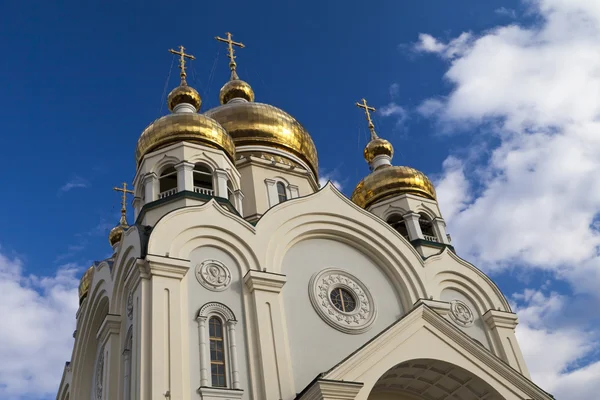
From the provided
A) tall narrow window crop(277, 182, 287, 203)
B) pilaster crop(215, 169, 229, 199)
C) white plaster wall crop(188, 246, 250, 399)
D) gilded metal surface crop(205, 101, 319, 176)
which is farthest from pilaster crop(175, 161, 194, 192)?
gilded metal surface crop(205, 101, 319, 176)

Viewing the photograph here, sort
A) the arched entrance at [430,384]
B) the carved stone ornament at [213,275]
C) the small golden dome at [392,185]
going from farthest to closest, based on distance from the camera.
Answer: the small golden dome at [392,185], the carved stone ornament at [213,275], the arched entrance at [430,384]

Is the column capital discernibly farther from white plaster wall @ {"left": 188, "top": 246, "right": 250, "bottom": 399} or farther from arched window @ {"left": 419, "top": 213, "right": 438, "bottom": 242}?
arched window @ {"left": 419, "top": 213, "right": 438, "bottom": 242}

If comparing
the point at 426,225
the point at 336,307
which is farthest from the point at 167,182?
the point at 426,225

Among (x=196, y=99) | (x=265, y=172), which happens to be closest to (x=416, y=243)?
(x=265, y=172)

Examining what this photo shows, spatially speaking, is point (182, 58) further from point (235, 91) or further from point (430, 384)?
point (430, 384)

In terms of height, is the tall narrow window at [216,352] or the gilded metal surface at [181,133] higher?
the gilded metal surface at [181,133]

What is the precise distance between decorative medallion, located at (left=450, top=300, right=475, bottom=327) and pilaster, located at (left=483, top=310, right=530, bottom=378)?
0.44 meters

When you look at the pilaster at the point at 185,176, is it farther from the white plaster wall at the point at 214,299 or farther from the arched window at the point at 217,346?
the arched window at the point at 217,346

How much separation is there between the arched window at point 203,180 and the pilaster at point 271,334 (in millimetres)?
2949

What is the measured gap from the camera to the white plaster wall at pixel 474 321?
626 inches

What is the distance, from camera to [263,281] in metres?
13.5

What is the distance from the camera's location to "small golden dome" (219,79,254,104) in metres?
22.6

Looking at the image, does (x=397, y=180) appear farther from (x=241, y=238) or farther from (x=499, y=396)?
(x=499, y=396)

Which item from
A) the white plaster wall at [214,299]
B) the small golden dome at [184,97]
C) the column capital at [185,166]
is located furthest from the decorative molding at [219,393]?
the small golden dome at [184,97]
